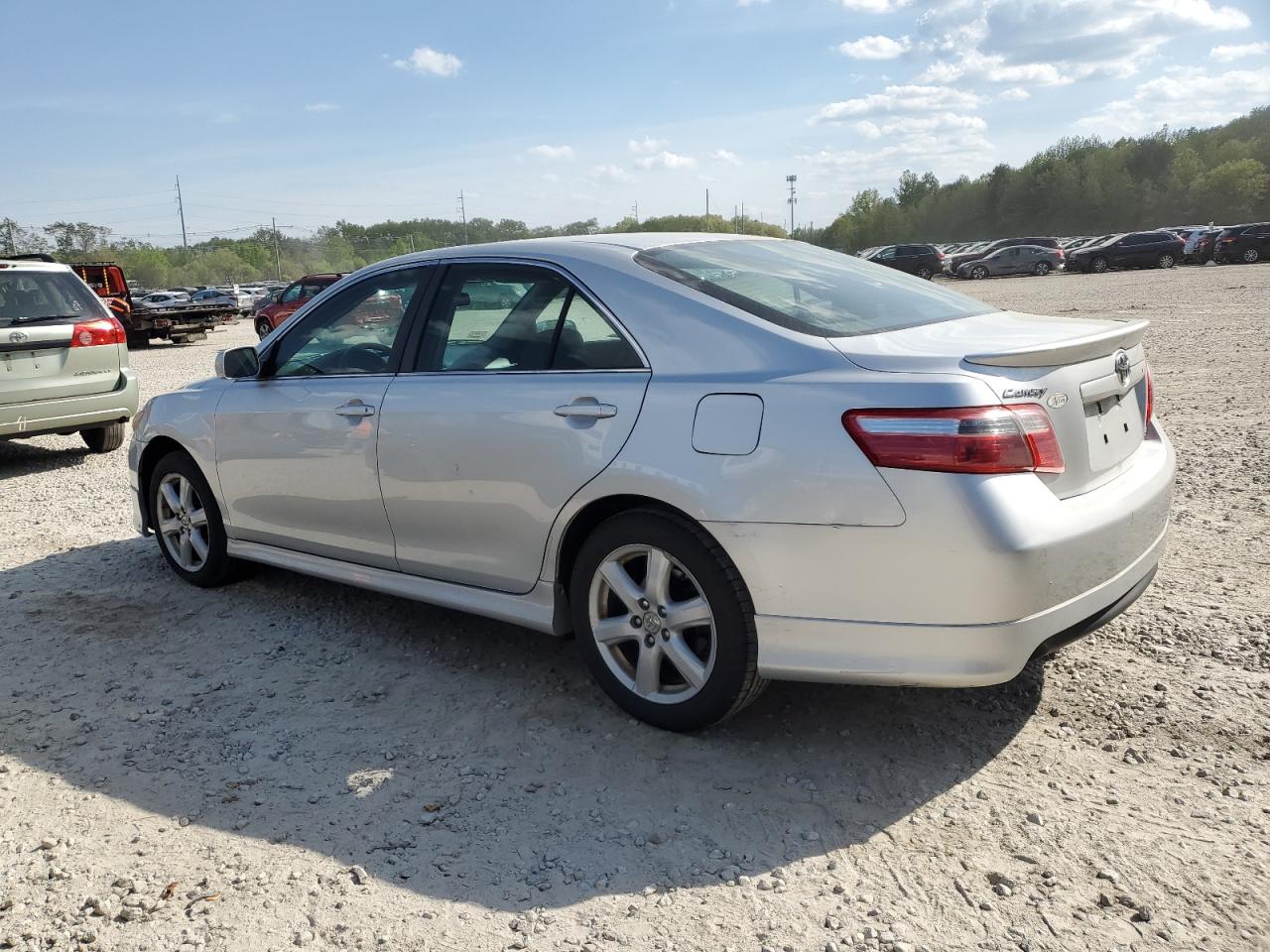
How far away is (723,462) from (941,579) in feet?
2.31

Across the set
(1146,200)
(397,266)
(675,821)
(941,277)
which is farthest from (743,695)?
(1146,200)

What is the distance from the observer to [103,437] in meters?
9.34

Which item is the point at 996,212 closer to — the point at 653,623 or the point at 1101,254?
the point at 1101,254

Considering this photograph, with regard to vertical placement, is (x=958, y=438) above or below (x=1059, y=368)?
below

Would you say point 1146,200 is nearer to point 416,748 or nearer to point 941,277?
point 941,277

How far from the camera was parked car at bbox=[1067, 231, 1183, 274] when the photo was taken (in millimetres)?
40000

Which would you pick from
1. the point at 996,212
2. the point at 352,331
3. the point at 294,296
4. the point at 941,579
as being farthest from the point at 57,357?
the point at 996,212

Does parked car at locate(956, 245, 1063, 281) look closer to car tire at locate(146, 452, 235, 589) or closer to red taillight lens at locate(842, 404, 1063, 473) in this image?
car tire at locate(146, 452, 235, 589)

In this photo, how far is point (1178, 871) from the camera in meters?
2.54

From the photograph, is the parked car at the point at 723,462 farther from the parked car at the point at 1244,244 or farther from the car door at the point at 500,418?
the parked car at the point at 1244,244

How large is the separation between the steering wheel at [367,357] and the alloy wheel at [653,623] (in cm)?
142

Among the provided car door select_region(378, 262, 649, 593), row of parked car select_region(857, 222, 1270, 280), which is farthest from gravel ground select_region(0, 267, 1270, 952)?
row of parked car select_region(857, 222, 1270, 280)

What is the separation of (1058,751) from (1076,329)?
1.35 meters

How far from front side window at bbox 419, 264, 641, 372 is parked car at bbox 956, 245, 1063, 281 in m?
43.9
